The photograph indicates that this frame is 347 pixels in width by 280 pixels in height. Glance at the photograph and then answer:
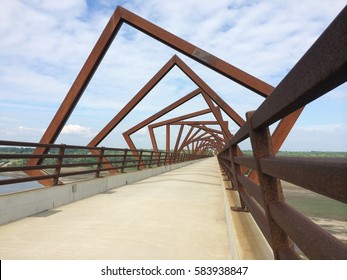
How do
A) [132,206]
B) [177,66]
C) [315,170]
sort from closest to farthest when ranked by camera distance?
[315,170]
[132,206]
[177,66]

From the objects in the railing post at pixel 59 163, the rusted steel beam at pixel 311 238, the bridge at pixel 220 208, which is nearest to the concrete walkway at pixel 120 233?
the bridge at pixel 220 208

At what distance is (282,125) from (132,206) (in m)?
4.11

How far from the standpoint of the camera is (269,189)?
7.39 ft

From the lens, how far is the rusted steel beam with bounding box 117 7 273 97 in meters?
8.27

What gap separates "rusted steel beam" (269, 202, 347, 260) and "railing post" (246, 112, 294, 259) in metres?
0.28

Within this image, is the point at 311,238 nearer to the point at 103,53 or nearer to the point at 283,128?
the point at 283,128

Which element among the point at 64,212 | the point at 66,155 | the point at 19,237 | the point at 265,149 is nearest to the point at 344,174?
the point at 265,149

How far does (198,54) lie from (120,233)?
6858 mm

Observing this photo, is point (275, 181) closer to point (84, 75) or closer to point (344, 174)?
point (344, 174)

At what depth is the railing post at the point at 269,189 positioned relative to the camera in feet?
6.84

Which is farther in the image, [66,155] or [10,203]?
[66,155]

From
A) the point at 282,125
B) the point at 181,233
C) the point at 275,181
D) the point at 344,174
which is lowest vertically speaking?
the point at 181,233

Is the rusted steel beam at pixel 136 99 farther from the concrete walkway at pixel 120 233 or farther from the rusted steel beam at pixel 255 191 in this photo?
the rusted steel beam at pixel 255 191

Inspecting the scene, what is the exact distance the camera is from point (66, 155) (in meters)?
7.66
